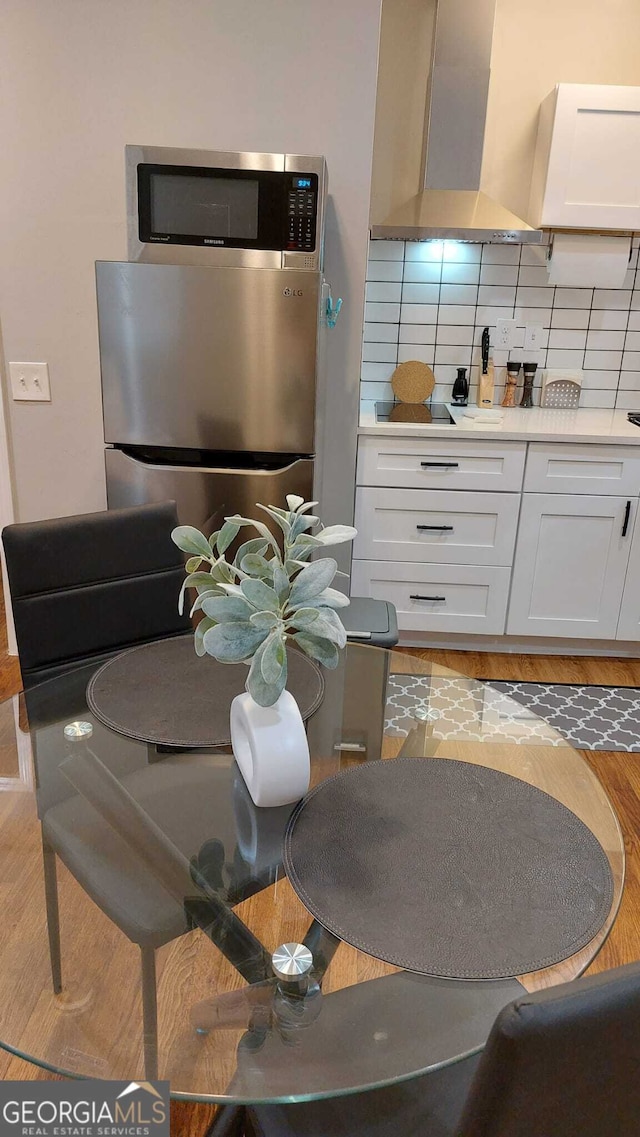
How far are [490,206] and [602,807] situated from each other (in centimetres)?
250

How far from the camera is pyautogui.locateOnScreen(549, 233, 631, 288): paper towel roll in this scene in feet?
10.6

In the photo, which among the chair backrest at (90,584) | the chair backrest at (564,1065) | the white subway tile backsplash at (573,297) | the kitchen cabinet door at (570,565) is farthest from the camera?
the white subway tile backsplash at (573,297)

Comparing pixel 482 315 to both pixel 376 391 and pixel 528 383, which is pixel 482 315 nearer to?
pixel 528 383

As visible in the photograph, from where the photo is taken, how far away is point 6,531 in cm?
A: 180

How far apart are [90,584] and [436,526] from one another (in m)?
1.60

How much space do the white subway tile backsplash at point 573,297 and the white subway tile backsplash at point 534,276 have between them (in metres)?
0.07

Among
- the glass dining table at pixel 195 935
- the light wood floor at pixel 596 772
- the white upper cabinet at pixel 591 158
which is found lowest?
the light wood floor at pixel 596 772

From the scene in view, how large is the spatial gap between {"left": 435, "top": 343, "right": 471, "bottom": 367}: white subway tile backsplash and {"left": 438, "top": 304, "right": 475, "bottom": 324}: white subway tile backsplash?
0.10 metres

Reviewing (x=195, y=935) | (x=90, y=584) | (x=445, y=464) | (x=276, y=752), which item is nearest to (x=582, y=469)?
(x=445, y=464)

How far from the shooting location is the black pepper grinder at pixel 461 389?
352 cm

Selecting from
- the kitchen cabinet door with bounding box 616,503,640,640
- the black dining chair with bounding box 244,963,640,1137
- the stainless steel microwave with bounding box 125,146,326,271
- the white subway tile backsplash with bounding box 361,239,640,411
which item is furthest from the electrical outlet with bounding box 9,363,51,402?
the black dining chair with bounding box 244,963,640,1137

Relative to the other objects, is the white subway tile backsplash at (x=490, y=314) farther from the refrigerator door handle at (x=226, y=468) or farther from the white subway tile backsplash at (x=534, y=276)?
the refrigerator door handle at (x=226, y=468)

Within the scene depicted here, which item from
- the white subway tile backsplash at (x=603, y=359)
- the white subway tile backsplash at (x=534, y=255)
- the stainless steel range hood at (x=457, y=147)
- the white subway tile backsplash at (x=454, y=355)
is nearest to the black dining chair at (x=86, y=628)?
the stainless steel range hood at (x=457, y=147)

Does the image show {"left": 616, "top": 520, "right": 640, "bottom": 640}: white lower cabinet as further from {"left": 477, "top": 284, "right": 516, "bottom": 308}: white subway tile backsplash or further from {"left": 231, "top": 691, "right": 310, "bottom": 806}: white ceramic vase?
{"left": 231, "top": 691, "right": 310, "bottom": 806}: white ceramic vase
